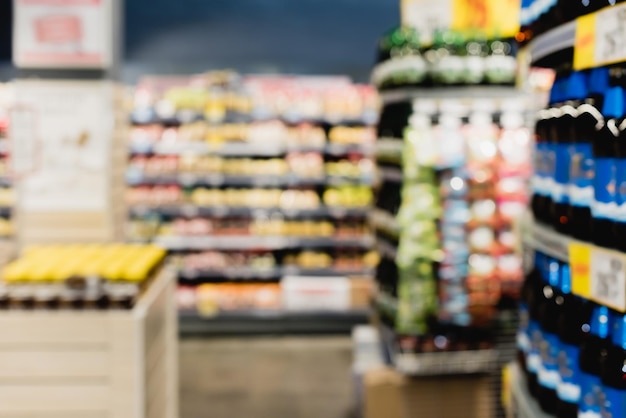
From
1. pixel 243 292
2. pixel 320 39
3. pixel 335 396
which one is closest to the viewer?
pixel 335 396

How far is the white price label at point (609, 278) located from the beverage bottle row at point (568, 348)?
6cm

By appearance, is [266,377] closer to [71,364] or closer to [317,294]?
[317,294]

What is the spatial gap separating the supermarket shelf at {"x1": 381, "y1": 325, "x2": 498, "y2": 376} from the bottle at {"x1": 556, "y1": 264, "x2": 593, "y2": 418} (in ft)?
8.92

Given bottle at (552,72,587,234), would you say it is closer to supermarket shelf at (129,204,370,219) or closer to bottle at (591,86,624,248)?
bottle at (591,86,624,248)

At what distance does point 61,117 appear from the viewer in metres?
4.45

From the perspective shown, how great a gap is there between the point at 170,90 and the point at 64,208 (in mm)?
4465

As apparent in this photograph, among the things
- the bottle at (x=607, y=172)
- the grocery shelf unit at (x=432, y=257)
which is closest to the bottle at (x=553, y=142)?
the bottle at (x=607, y=172)

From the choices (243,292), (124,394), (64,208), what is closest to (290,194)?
(243,292)

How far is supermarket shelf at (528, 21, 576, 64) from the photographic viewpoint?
1995 mm

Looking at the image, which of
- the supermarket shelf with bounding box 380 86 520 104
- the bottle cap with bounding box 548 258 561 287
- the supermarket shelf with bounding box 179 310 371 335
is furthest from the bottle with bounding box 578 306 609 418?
the supermarket shelf with bounding box 179 310 371 335

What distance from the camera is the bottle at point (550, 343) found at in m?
2.22

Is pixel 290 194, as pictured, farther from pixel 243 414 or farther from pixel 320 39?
pixel 243 414

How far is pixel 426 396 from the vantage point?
499 centimetres

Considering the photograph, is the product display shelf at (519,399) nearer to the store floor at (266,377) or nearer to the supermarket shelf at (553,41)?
the supermarket shelf at (553,41)
